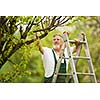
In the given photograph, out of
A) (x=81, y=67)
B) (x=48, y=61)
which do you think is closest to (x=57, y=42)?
(x=48, y=61)

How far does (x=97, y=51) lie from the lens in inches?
111

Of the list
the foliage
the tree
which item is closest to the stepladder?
the foliage

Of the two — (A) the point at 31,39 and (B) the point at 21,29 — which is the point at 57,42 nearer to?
(A) the point at 31,39

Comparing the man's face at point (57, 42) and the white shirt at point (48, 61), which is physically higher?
the man's face at point (57, 42)

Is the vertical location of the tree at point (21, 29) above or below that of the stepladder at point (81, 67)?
above

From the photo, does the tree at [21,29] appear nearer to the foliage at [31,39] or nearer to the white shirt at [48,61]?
the foliage at [31,39]

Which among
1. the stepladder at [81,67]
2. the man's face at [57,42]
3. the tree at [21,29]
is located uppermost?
the tree at [21,29]

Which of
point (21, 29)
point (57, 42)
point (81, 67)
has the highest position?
point (21, 29)

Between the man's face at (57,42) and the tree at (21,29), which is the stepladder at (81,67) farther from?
the tree at (21,29)

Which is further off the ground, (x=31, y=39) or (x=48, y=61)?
(x=31, y=39)

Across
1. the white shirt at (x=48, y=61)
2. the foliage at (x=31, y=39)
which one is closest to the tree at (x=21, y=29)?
the foliage at (x=31, y=39)
